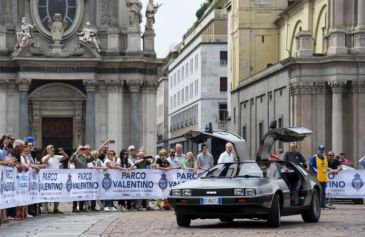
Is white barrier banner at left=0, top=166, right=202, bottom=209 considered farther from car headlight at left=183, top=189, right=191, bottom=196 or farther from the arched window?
the arched window

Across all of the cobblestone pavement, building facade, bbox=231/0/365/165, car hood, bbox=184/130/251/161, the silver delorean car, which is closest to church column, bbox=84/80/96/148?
building facade, bbox=231/0/365/165

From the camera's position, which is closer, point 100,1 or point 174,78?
point 100,1

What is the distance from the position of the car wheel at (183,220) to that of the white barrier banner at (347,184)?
13832mm

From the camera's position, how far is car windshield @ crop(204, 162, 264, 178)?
26.0m

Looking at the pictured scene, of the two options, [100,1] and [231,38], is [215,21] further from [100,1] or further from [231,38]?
[100,1]

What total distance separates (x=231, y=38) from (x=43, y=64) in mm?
38167

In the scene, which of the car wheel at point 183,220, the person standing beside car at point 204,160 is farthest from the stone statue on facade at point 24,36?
the car wheel at point 183,220

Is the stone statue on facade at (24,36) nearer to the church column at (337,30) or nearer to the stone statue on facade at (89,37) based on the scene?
the stone statue on facade at (89,37)

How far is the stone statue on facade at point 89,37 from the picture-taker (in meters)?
57.0

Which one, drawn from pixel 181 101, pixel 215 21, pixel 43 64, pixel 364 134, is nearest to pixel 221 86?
pixel 215 21

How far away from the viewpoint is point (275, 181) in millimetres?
25531

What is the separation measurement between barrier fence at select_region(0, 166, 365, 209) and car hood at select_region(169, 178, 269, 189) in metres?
5.18

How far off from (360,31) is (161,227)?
132 feet

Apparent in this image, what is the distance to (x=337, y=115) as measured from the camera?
210 feet
